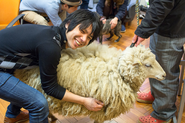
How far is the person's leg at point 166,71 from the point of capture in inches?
42.6

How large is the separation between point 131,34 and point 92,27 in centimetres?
258

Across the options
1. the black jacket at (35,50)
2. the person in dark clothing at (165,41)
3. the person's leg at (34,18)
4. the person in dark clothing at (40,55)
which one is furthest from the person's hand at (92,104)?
the person's leg at (34,18)

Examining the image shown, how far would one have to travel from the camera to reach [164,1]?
87 centimetres

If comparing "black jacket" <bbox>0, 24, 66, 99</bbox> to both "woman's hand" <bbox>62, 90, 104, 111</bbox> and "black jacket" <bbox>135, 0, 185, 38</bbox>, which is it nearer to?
"woman's hand" <bbox>62, 90, 104, 111</bbox>

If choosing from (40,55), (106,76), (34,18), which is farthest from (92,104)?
(34,18)

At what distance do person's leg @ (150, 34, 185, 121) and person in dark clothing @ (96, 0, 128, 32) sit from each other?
1.32 meters

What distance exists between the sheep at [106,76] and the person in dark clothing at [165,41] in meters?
0.18

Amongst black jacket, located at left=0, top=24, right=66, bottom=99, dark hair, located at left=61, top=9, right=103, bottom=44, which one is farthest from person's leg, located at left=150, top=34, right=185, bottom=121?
black jacket, located at left=0, top=24, right=66, bottom=99

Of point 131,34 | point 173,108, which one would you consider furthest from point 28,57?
point 131,34

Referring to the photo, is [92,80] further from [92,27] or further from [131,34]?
[131,34]

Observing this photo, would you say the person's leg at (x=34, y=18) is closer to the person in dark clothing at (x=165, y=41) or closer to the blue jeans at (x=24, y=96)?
the blue jeans at (x=24, y=96)

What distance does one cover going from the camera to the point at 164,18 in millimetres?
958

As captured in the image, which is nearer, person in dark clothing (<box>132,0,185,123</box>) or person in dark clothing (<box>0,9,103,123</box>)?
person in dark clothing (<box>0,9,103,123</box>)

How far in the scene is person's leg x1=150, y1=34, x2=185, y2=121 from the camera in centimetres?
108
